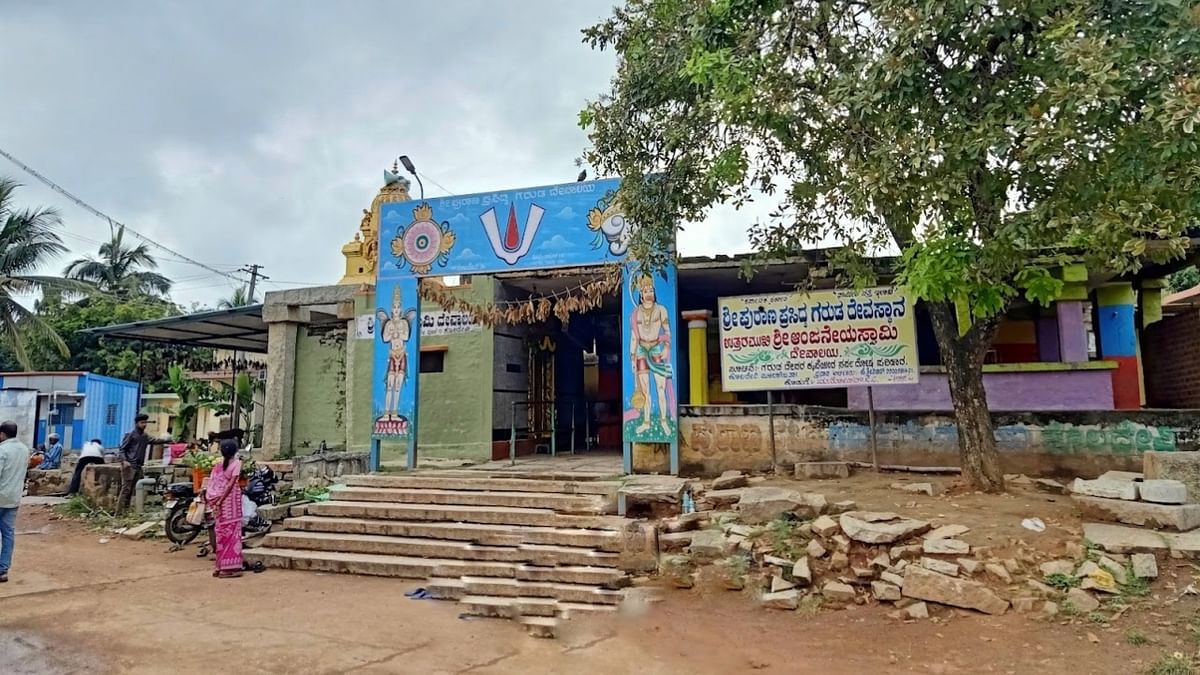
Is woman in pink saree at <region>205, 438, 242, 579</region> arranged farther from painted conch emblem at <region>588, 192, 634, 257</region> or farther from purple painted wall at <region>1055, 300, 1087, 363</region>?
purple painted wall at <region>1055, 300, 1087, 363</region>

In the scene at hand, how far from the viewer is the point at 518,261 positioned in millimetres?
10289

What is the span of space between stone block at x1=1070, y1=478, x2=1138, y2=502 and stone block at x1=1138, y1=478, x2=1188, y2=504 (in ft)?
0.35

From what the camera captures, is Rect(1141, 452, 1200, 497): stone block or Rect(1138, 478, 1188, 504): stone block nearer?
Rect(1138, 478, 1188, 504): stone block

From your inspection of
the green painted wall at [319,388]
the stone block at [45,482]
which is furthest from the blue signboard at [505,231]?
the stone block at [45,482]

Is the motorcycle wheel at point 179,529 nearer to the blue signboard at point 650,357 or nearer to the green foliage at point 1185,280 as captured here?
the blue signboard at point 650,357

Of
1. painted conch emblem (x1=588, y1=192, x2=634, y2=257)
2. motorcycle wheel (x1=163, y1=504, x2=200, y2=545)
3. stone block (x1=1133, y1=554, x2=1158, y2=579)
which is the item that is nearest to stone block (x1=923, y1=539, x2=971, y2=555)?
stone block (x1=1133, y1=554, x2=1158, y2=579)

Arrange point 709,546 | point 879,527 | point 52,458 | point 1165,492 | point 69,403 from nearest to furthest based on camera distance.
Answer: point 1165,492
point 879,527
point 709,546
point 52,458
point 69,403

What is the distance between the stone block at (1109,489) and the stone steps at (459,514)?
4351 mm

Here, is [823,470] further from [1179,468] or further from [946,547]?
[1179,468]

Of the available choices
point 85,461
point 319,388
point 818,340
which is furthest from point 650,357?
point 85,461

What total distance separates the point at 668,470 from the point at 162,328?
443 inches

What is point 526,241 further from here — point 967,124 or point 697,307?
point 967,124

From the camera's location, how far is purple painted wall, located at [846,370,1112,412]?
938 cm

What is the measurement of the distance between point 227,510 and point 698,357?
6457 mm
